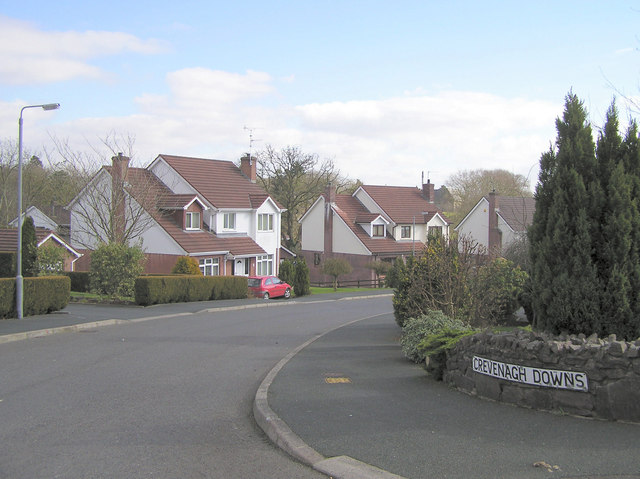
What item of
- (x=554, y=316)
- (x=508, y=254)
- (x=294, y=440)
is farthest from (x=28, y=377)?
(x=508, y=254)

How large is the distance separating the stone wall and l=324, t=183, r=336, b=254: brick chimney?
52.2 meters

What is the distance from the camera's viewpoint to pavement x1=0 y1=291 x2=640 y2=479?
5961mm

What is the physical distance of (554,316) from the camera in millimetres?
8883

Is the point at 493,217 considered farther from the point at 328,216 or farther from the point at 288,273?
the point at 288,273

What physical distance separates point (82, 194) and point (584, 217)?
36.8 metres

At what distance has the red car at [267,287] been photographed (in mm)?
Answer: 37719

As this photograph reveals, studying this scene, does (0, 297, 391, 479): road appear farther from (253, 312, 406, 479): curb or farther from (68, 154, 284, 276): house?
(68, 154, 284, 276): house

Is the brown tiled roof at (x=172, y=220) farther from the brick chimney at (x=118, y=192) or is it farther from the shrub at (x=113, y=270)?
the shrub at (x=113, y=270)

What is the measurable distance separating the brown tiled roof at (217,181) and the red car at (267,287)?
8.94 m

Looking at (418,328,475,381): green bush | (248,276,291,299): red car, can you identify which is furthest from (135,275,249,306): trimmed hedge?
(418,328,475,381): green bush

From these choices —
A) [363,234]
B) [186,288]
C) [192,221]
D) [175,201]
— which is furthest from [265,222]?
[186,288]

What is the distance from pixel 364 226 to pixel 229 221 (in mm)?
18136

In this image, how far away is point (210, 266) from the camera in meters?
43.5

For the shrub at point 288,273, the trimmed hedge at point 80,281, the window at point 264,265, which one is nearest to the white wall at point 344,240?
the window at point 264,265
